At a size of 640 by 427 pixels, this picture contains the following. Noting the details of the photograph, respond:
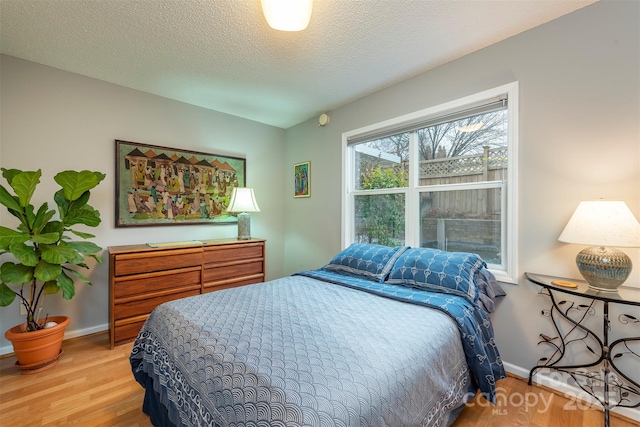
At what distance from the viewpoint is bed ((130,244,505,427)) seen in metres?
0.89

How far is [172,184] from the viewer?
119 inches

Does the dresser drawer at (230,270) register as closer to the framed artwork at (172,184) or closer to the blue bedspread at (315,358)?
the framed artwork at (172,184)

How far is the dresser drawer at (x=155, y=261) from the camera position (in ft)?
7.63

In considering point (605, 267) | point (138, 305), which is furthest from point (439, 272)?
point (138, 305)

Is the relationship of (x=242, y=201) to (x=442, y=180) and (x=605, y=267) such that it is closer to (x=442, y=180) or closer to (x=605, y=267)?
(x=442, y=180)

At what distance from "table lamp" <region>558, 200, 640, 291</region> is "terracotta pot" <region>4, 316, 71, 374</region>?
3665mm

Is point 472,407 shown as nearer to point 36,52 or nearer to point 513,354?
point 513,354

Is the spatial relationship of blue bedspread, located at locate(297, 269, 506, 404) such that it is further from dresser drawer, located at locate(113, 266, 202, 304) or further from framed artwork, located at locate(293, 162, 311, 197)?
framed artwork, located at locate(293, 162, 311, 197)

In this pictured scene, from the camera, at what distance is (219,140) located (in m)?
3.40

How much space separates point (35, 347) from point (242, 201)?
2061 mm

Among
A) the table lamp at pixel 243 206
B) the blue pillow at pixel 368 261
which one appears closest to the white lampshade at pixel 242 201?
the table lamp at pixel 243 206

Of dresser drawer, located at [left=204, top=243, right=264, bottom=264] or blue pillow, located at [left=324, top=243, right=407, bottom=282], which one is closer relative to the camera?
blue pillow, located at [left=324, top=243, right=407, bottom=282]

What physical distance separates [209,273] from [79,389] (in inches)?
50.3

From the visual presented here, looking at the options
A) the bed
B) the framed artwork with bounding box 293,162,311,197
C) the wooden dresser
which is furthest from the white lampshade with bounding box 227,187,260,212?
the bed
